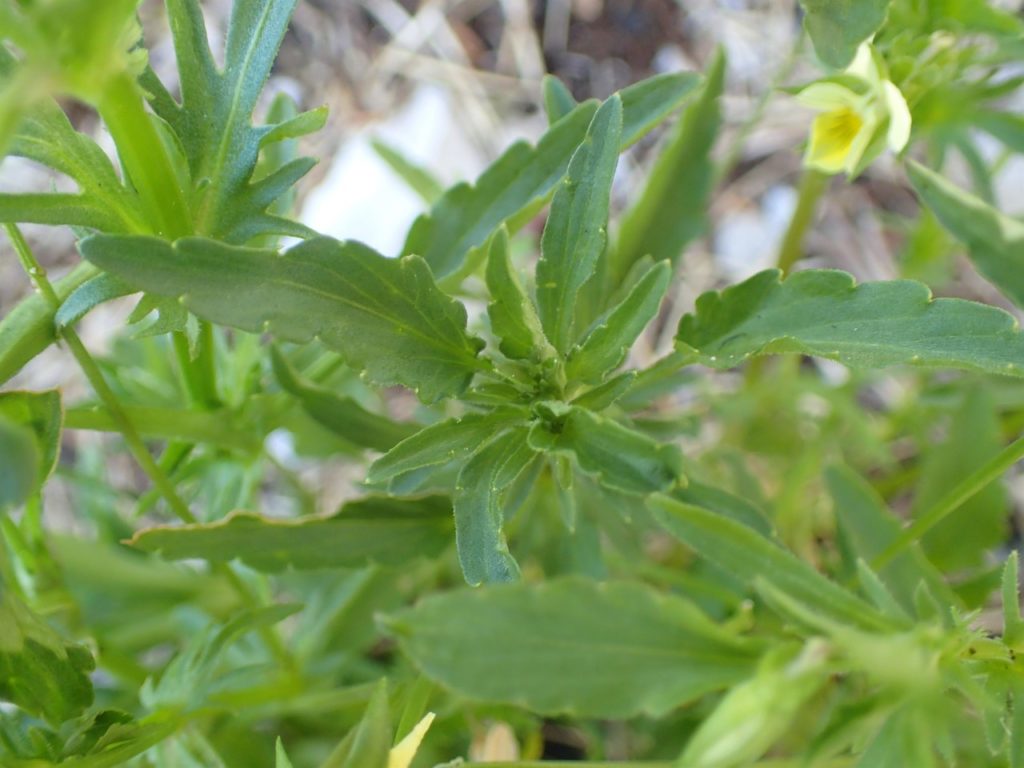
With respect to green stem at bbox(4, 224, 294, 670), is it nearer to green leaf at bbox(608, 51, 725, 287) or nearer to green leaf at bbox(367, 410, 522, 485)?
green leaf at bbox(367, 410, 522, 485)

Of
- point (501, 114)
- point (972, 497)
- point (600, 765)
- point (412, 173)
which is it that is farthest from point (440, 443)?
point (501, 114)

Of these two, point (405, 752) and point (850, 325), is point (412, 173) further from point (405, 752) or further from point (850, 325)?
point (405, 752)

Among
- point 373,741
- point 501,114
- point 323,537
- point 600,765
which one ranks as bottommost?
point 600,765

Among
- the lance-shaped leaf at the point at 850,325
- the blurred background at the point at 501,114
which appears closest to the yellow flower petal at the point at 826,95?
the lance-shaped leaf at the point at 850,325

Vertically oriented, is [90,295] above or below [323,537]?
above

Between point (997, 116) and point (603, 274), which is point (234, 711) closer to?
point (603, 274)

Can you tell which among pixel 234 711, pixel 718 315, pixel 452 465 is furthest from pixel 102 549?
pixel 718 315
